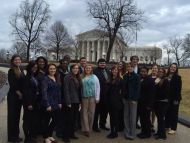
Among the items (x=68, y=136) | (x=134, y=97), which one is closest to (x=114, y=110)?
(x=134, y=97)

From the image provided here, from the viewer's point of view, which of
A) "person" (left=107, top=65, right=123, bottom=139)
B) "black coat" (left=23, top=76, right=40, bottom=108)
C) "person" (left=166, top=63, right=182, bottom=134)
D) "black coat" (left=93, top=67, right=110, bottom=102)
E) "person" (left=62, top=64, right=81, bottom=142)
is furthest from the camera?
"person" (left=166, top=63, right=182, bottom=134)

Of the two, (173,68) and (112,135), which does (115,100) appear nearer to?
(112,135)

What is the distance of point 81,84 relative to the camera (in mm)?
10812

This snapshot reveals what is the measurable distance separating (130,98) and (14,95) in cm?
307

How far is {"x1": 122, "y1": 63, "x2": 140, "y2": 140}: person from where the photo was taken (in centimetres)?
1085

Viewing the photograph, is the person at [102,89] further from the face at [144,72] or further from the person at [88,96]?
the face at [144,72]

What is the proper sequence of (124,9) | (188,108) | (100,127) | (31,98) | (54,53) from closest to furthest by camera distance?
(31,98) < (100,127) < (188,108) < (124,9) < (54,53)

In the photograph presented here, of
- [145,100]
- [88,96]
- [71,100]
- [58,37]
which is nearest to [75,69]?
[71,100]

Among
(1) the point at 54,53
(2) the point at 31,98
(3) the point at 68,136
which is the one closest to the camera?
(2) the point at 31,98

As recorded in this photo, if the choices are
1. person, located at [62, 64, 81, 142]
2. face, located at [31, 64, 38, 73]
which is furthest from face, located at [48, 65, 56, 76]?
person, located at [62, 64, 81, 142]

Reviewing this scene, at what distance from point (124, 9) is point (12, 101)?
5040 centimetres

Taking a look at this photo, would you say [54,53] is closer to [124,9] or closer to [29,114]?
[124,9]

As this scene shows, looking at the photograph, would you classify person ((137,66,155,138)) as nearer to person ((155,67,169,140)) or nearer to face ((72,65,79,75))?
person ((155,67,169,140))

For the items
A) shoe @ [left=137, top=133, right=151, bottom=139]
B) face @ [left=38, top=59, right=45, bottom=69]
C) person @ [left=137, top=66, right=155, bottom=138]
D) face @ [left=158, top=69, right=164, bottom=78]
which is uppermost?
face @ [left=38, top=59, right=45, bottom=69]
